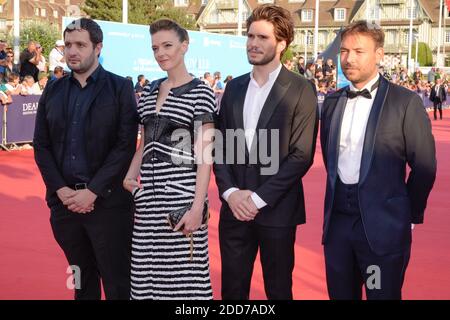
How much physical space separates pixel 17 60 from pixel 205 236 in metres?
15.9

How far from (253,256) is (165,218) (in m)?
0.56

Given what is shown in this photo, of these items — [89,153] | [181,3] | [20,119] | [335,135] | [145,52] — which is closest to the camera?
[335,135]

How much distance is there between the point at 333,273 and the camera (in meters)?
3.51

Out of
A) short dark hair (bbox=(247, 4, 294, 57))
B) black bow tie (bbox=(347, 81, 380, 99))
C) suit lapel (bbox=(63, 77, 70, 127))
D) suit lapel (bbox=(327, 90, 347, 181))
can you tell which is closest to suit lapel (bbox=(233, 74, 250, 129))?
short dark hair (bbox=(247, 4, 294, 57))

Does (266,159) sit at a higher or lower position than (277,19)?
lower

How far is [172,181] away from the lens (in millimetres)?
3674

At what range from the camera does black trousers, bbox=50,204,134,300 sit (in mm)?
3912

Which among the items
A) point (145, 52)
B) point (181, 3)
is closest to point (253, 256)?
point (145, 52)

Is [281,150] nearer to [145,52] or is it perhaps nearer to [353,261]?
[353,261]

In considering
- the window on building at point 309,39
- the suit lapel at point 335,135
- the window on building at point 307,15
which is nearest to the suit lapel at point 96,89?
the suit lapel at point 335,135

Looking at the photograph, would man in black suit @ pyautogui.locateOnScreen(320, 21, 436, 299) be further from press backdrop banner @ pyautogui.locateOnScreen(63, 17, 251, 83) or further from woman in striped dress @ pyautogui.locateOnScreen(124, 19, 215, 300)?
press backdrop banner @ pyautogui.locateOnScreen(63, 17, 251, 83)

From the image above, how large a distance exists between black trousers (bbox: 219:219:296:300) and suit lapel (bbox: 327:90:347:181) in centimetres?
46

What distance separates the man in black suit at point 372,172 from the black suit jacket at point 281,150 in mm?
209

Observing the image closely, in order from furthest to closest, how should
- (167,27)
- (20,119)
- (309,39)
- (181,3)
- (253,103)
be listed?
(181,3), (309,39), (20,119), (253,103), (167,27)
